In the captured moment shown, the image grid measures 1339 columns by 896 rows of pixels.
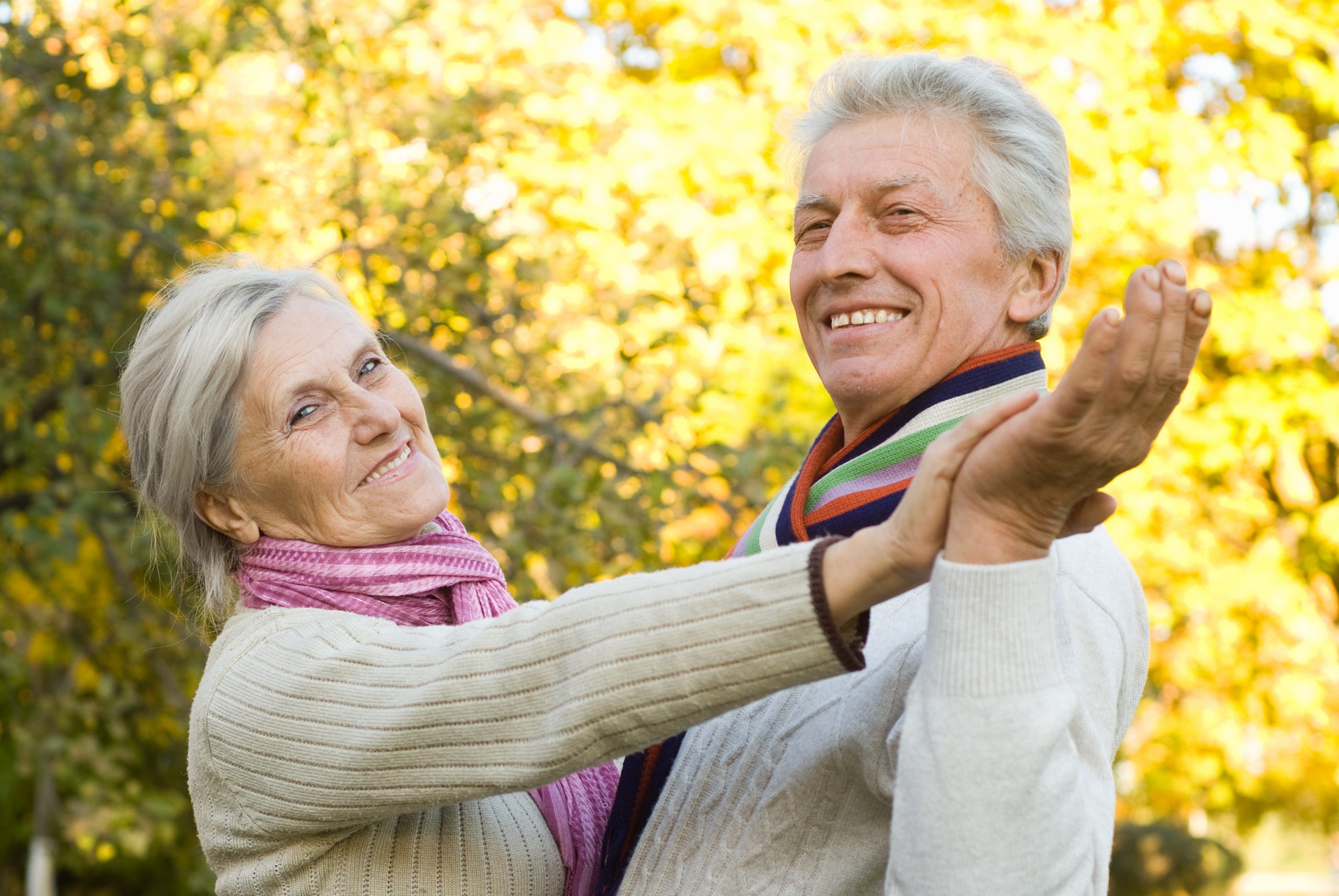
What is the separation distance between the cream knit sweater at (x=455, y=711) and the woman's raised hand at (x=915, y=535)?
3 cm

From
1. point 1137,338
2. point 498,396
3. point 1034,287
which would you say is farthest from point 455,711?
point 498,396

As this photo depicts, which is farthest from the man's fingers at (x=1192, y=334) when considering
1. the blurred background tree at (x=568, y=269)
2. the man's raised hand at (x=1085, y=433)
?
the blurred background tree at (x=568, y=269)

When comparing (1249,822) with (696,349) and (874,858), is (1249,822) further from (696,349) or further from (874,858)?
(874,858)

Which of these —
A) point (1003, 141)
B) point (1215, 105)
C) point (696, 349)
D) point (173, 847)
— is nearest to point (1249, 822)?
point (1215, 105)

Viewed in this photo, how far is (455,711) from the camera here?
125 centimetres

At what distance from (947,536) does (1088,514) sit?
13 cm

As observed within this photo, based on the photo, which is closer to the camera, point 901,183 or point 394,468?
point 901,183

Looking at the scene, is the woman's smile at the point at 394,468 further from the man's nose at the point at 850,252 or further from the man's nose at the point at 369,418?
the man's nose at the point at 850,252

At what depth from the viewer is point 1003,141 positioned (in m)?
1.64

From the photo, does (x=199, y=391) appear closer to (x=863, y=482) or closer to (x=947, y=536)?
(x=863, y=482)

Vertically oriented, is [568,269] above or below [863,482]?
below

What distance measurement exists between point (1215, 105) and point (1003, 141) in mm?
5373

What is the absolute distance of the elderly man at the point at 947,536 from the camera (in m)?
1.05

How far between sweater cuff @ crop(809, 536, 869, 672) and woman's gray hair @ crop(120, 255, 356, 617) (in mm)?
960
